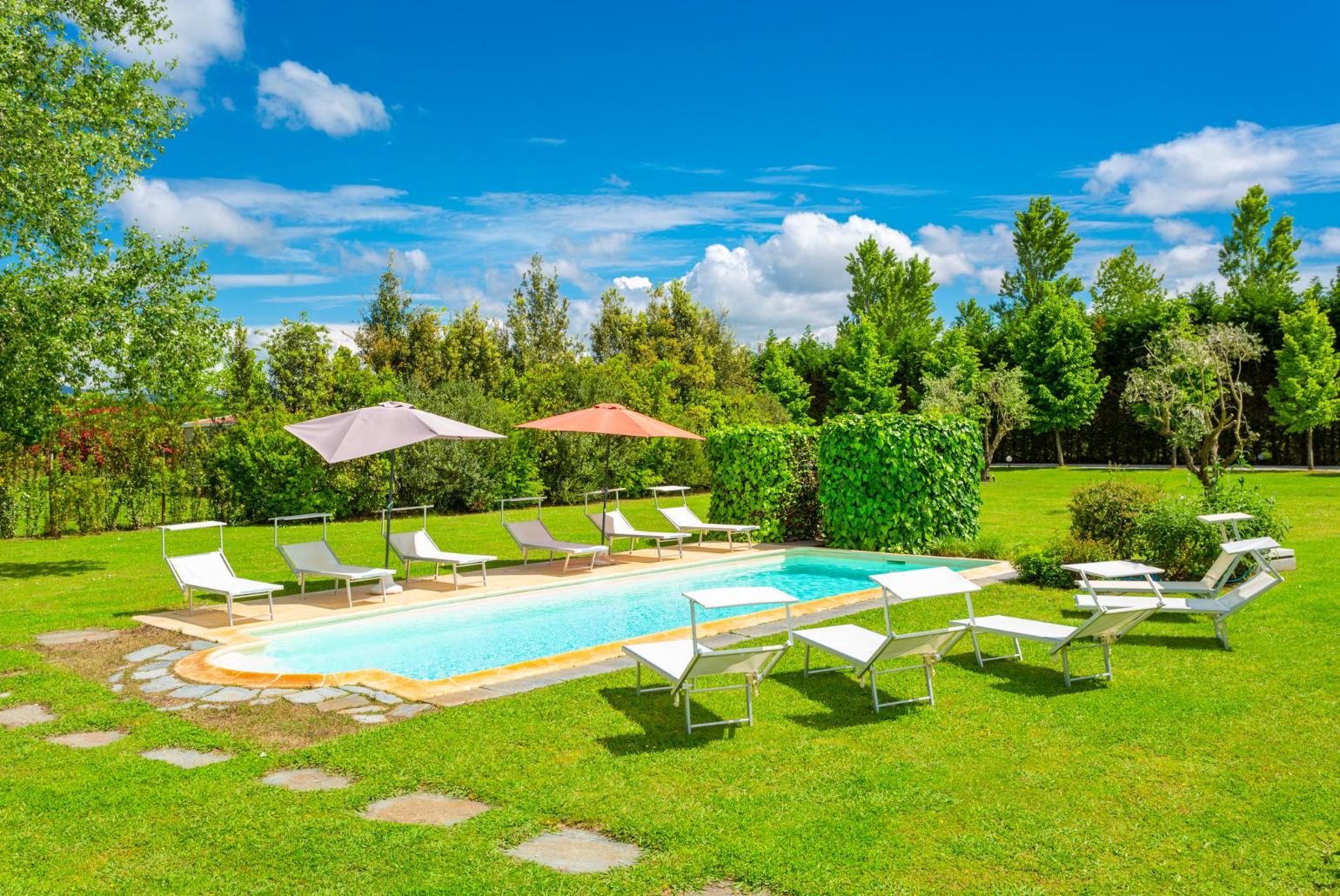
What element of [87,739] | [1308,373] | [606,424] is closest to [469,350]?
[606,424]

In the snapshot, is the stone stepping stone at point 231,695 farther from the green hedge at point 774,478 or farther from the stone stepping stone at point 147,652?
the green hedge at point 774,478

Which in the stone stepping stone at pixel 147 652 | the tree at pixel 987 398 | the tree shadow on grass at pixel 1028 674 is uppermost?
the tree at pixel 987 398

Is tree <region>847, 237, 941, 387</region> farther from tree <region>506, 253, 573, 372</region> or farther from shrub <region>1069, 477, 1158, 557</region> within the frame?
shrub <region>1069, 477, 1158, 557</region>

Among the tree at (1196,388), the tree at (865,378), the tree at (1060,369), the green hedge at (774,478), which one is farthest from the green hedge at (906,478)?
the tree at (865,378)

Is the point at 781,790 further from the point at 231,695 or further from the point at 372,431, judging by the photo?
the point at 372,431

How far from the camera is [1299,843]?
4039 mm

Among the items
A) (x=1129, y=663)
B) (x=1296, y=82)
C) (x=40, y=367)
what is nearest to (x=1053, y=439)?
(x=1296, y=82)

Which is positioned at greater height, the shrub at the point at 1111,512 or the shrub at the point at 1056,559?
the shrub at the point at 1111,512

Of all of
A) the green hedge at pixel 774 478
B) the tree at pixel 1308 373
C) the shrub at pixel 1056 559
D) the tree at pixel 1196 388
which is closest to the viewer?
the shrub at pixel 1056 559

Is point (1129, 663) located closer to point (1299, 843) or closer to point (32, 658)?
point (1299, 843)

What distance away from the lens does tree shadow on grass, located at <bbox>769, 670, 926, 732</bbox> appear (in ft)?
19.7

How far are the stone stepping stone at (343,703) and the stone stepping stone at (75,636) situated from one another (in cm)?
348

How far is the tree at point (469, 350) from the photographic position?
106 feet

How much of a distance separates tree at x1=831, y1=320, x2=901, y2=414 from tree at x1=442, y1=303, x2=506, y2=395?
580 inches
